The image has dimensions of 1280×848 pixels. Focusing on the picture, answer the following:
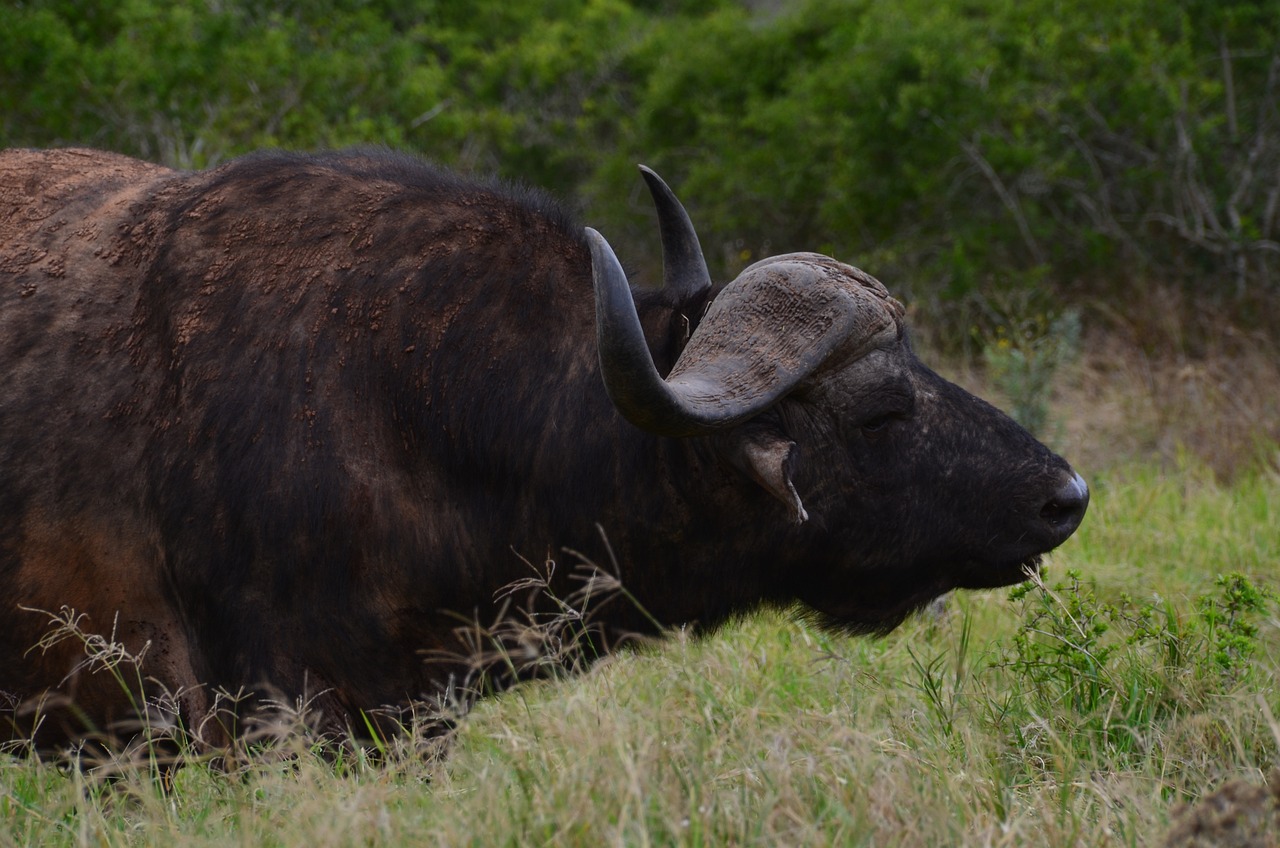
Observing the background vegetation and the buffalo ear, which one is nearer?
the background vegetation

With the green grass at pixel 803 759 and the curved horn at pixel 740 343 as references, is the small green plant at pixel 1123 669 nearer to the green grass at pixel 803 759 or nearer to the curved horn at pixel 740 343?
the green grass at pixel 803 759

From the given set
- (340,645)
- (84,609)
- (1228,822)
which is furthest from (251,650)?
(1228,822)

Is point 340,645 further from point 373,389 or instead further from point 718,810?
point 718,810

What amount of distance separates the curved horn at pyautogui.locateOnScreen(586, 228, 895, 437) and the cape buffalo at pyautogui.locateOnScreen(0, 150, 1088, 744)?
0.01m

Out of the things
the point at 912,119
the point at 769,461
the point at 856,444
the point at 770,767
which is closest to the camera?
the point at 770,767

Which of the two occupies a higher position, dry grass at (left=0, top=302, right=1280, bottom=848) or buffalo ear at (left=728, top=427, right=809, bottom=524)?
buffalo ear at (left=728, top=427, right=809, bottom=524)

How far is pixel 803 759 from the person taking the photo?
3.02 meters

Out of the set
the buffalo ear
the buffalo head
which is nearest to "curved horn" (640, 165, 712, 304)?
the buffalo head

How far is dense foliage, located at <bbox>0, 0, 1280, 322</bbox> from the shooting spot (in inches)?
436

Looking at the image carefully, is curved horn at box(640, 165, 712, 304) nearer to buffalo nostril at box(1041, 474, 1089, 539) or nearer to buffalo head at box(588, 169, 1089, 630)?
buffalo head at box(588, 169, 1089, 630)

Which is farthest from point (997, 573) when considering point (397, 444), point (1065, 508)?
point (397, 444)

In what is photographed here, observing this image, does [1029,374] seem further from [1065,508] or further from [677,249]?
[677,249]

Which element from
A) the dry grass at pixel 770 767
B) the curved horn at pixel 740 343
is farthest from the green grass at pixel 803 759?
the curved horn at pixel 740 343

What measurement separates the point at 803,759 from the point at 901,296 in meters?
9.73
